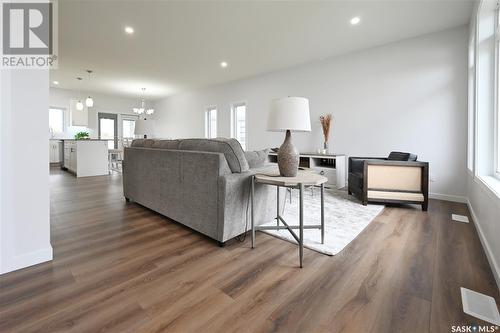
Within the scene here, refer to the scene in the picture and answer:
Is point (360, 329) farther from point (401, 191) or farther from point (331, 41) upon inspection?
point (331, 41)

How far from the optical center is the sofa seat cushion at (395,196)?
3.02 m

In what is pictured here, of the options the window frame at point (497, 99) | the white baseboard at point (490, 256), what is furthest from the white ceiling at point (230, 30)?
the white baseboard at point (490, 256)

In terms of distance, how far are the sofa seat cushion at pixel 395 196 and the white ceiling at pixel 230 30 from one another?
2404 millimetres

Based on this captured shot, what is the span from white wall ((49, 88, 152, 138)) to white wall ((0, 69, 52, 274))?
7770mm

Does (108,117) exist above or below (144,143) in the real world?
above

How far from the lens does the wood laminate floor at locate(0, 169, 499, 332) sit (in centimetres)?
114

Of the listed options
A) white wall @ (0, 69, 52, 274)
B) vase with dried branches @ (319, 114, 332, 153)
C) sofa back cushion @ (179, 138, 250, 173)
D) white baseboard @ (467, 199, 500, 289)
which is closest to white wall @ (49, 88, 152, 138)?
vase with dried branches @ (319, 114, 332, 153)

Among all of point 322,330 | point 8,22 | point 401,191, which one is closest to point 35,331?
point 322,330

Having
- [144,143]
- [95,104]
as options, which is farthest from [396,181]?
[95,104]

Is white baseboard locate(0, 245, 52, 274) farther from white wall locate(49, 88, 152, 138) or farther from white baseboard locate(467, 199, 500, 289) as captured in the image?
white wall locate(49, 88, 152, 138)

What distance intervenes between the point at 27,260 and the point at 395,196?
3.80 metres

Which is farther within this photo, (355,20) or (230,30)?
(230,30)

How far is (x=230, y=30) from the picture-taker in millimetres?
3645

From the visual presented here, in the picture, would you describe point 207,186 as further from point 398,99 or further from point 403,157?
point 398,99
